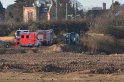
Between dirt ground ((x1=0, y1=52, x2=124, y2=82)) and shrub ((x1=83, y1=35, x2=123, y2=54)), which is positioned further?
shrub ((x1=83, y1=35, x2=123, y2=54))

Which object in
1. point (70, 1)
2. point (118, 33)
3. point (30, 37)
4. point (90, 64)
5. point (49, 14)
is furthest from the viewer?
point (70, 1)

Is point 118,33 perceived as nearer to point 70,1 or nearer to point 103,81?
point 103,81

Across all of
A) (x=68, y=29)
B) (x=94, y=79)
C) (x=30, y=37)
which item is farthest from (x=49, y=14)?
(x=94, y=79)

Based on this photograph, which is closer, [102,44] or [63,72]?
[63,72]

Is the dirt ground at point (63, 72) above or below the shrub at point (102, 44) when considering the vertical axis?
above

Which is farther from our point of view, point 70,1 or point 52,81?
point 70,1

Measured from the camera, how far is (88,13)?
4412 inches

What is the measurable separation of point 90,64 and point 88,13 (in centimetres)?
7686

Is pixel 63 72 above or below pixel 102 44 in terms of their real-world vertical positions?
above

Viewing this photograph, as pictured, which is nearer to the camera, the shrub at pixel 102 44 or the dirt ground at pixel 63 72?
the dirt ground at pixel 63 72

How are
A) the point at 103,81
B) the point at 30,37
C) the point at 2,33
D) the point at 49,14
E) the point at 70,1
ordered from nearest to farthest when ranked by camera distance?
1. the point at 103,81
2. the point at 30,37
3. the point at 2,33
4. the point at 49,14
5. the point at 70,1

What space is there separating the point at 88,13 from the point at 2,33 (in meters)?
42.0

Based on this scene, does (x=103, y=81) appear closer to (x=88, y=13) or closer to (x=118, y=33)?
(x=118, y=33)

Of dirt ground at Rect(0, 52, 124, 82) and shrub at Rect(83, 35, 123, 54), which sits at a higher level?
dirt ground at Rect(0, 52, 124, 82)
